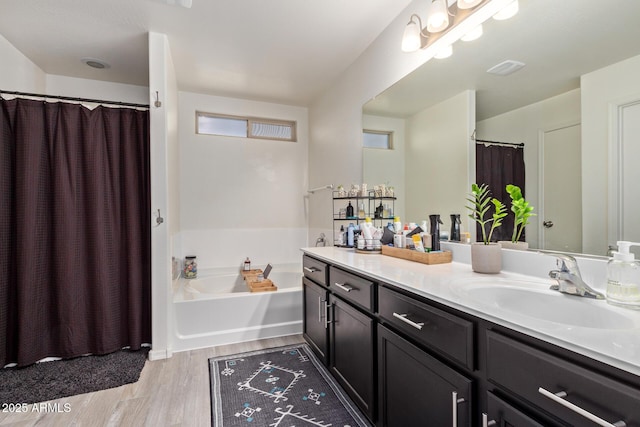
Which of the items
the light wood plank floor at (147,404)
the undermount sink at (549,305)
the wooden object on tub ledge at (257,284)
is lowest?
the light wood plank floor at (147,404)

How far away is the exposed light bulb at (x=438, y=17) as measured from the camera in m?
1.71

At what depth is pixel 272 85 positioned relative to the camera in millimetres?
3404

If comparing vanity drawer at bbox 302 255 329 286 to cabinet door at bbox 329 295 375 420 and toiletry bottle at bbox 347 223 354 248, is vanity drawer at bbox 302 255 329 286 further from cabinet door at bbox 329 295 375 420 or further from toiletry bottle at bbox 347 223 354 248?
toiletry bottle at bbox 347 223 354 248

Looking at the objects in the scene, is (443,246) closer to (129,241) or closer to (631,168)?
(631,168)

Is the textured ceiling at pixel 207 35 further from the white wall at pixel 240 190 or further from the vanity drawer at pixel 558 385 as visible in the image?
the vanity drawer at pixel 558 385

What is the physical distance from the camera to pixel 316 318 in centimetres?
219

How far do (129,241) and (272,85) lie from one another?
209 cm

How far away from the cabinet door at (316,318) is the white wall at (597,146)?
4.43 ft

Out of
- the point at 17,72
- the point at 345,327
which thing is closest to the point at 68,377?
the point at 345,327

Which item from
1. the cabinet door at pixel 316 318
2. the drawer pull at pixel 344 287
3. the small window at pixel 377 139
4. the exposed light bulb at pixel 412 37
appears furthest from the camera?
the small window at pixel 377 139

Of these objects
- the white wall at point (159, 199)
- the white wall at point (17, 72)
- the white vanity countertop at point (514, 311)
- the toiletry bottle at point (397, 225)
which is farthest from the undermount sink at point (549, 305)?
the white wall at point (17, 72)

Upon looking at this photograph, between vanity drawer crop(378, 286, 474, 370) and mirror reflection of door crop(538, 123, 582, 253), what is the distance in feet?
2.16

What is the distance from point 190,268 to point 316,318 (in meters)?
1.85

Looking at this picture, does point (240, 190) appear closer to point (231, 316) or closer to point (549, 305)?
point (231, 316)
